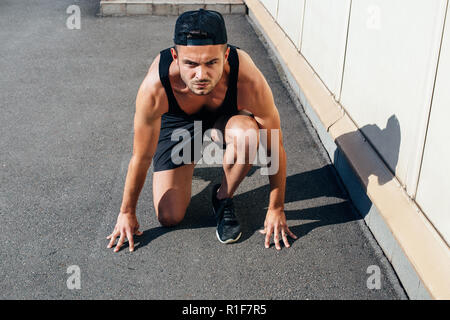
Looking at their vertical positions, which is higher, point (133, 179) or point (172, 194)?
point (133, 179)

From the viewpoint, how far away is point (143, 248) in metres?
3.64

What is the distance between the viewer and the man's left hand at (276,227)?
3.61 m

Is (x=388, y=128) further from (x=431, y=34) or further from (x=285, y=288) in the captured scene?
(x=285, y=288)

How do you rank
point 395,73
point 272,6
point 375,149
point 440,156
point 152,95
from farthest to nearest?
point 272,6 → point 375,149 → point 395,73 → point 152,95 → point 440,156

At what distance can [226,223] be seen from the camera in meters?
3.75

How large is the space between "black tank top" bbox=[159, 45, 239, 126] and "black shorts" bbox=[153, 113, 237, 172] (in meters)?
0.02

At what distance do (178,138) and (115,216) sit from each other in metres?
0.72

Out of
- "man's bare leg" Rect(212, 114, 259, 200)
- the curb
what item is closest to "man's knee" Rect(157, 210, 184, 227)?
"man's bare leg" Rect(212, 114, 259, 200)

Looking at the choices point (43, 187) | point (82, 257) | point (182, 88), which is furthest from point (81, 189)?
point (182, 88)

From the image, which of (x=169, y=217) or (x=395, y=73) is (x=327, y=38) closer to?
(x=395, y=73)

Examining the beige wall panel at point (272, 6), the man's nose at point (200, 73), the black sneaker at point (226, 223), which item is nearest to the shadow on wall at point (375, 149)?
the black sneaker at point (226, 223)

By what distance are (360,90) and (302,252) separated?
1339mm

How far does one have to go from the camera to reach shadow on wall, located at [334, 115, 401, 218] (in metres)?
3.58

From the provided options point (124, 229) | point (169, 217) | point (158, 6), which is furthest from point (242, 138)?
point (158, 6)
